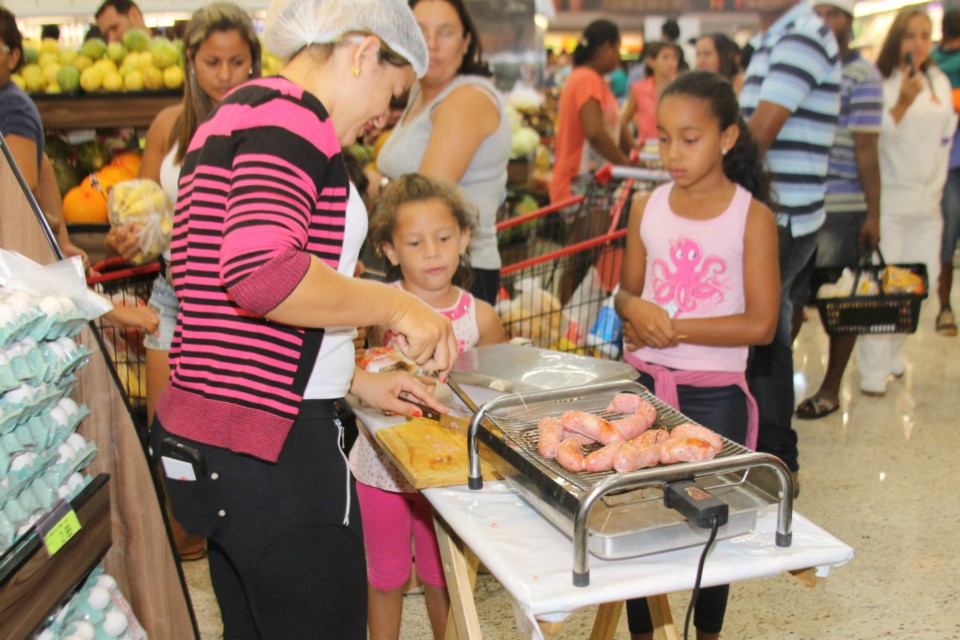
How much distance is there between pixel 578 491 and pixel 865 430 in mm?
3346

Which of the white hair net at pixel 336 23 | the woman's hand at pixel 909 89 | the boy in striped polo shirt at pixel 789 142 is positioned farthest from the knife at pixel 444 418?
the woman's hand at pixel 909 89

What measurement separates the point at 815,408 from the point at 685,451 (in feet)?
10.8

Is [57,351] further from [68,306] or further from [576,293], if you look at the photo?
[576,293]

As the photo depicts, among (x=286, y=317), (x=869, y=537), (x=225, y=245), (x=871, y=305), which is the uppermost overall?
(x=225, y=245)

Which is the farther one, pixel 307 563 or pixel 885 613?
pixel 885 613

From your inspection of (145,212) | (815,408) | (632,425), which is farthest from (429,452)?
(815,408)

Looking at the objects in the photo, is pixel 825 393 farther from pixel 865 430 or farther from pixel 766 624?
pixel 766 624

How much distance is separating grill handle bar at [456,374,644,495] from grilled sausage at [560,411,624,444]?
0.39 feet

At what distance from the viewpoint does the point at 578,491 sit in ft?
4.21

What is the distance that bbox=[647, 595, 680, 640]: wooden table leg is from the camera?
172cm

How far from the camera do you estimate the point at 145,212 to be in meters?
2.77

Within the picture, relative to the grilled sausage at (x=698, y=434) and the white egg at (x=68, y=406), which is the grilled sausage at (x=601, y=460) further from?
the white egg at (x=68, y=406)

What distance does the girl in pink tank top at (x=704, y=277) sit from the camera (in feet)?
7.44

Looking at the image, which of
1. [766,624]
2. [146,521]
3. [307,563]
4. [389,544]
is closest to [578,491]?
[307,563]
